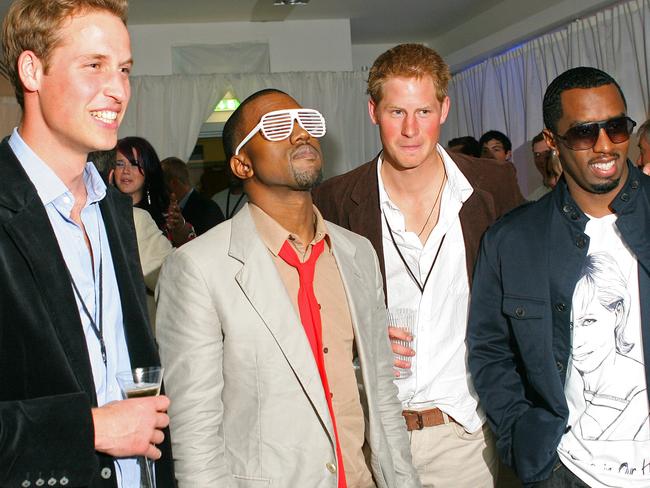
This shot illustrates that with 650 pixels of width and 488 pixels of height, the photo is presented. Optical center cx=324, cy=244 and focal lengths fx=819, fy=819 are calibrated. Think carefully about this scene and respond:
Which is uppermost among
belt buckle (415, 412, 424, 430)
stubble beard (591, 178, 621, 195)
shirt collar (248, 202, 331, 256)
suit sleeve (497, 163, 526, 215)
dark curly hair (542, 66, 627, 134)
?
dark curly hair (542, 66, 627, 134)

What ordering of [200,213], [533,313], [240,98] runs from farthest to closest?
[240,98], [200,213], [533,313]

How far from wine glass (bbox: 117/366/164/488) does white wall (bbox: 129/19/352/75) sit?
9.12 metres

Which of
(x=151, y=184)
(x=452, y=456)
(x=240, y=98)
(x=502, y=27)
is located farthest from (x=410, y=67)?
(x=502, y=27)

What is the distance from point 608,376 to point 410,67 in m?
1.34

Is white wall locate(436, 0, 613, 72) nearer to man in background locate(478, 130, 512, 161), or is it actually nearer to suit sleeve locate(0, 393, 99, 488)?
man in background locate(478, 130, 512, 161)

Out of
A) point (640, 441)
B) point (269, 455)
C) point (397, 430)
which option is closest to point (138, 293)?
point (269, 455)

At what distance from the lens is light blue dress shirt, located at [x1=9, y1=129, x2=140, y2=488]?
1.91 meters

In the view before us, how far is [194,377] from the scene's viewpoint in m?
2.26

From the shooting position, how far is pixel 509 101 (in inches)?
403

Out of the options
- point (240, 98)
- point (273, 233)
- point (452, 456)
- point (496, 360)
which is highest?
point (240, 98)

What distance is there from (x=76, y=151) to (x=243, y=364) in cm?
77

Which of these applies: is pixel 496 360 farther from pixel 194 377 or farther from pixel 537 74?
pixel 537 74

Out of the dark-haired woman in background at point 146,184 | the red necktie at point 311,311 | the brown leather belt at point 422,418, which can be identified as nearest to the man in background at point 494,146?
the dark-haired woman in background at point 146,184

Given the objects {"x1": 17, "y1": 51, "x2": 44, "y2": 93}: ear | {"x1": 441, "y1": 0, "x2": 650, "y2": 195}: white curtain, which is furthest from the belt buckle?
{"x1": 441, "y1": 0, "x2": 650, "y2": 195}: white curtain
